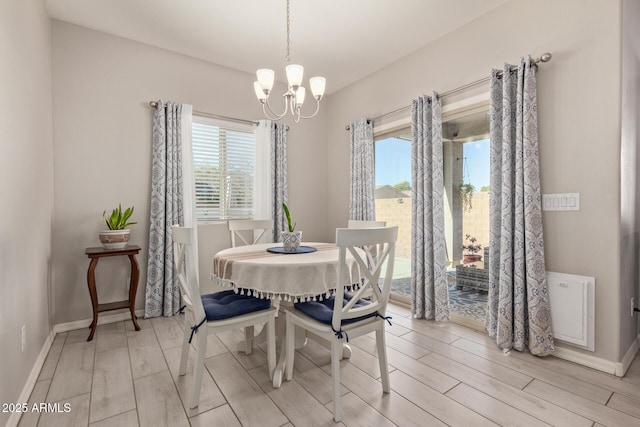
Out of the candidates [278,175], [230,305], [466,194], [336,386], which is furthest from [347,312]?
[278,175]

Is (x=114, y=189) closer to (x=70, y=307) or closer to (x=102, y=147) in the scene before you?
(x=102, y=147)

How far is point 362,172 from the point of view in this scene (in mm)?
3842

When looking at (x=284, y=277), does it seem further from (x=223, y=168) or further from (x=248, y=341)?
(x=223, y=168)

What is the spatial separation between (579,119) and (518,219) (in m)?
0.78

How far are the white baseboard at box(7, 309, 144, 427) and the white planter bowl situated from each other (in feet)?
2.50

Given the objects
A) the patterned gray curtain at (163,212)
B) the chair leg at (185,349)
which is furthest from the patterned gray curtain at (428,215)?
the patterned gray curtain at (163,212)

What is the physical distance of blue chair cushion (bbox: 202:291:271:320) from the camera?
6.05 feet

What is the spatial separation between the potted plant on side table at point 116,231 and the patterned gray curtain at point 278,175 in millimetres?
1560

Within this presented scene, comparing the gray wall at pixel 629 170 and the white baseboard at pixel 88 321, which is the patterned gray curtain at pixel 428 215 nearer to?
the gray wall at pixel 629 170

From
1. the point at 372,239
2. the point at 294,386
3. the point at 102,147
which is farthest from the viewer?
the point at 102,147

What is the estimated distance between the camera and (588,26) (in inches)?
83.5

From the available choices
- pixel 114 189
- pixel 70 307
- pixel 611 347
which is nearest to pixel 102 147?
pixel 114 189

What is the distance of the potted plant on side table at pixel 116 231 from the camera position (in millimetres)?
2748

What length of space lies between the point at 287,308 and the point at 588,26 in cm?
278
